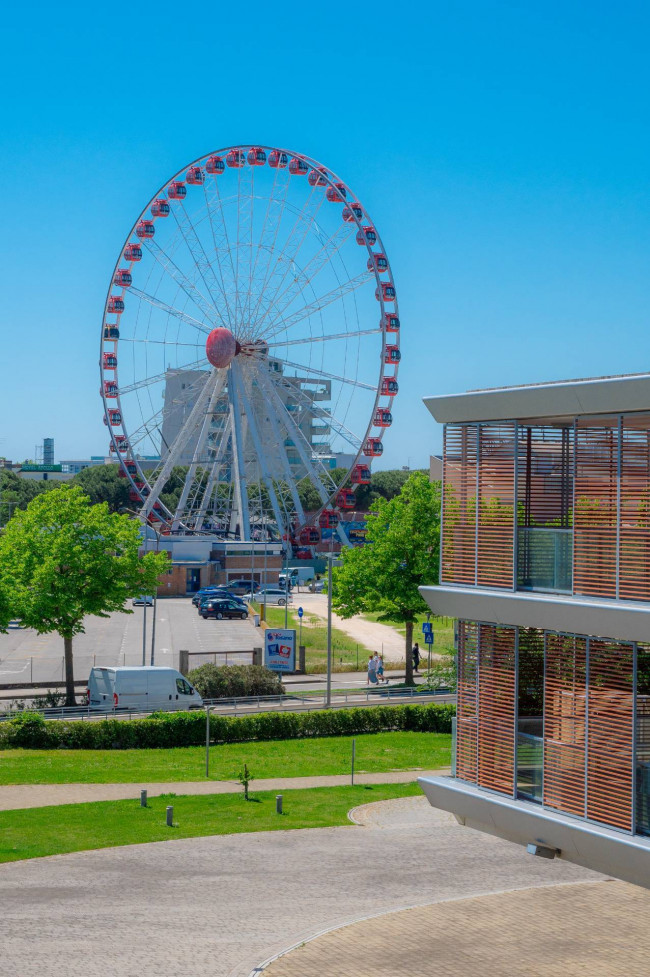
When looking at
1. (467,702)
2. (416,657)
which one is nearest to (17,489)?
(416,657)

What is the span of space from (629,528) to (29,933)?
1183 cm

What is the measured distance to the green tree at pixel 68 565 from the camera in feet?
137

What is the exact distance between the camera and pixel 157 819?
2695cm

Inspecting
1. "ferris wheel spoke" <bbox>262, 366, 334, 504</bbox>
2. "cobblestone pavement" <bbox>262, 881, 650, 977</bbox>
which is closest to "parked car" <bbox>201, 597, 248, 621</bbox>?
"ferris wheel spoke" <bbox>262, 366, 334, 504</bbox>

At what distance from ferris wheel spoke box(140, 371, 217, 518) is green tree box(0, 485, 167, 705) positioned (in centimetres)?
3343

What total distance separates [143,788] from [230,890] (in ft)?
26.2

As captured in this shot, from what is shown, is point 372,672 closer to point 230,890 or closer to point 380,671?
point 380,671

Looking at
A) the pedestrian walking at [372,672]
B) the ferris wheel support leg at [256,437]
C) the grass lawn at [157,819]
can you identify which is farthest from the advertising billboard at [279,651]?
the ferris wheel support leg at [256,437]

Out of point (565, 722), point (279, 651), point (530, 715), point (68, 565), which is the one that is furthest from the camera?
point (279, 651)

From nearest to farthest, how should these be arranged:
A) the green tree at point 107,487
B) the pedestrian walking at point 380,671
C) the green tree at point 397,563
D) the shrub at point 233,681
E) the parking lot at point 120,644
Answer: the shrub at point 233,681 < the green tree at point 397,563 < the pedestrian walking at point 380,671 < the parking lot at point 120,644 < the green tree at point 107,487

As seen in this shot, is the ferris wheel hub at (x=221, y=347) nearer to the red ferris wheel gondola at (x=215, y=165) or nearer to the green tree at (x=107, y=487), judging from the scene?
the red ferris wheel gondola at (x=215, y=165)

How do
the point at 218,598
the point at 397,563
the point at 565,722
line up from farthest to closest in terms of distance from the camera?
the point at 218,598 → the point at 397,563 → the point at 565,722

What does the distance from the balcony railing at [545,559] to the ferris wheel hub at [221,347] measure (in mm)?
60732

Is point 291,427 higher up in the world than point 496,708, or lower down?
higher up
